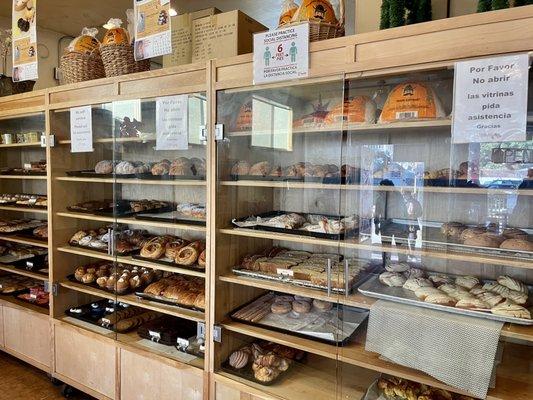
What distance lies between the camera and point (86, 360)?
7.57 feet

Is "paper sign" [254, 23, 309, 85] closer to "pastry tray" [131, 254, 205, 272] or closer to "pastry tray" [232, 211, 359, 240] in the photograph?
"pastry tray" [232, 211, 359, 240]

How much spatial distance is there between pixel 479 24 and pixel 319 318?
1357mm

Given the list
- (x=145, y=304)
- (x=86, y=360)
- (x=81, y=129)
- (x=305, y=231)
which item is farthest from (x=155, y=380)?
(x=81, y=129)

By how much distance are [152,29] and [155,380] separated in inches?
71.3

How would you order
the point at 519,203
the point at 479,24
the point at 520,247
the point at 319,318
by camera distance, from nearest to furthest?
1. the point at 479,24
2. the point at 520,247
3. the point at 519,203
4. the point at 319,318

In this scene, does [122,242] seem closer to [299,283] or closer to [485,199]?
[299,283]

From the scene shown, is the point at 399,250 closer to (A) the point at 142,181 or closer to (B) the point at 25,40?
(A) the point at 142,181

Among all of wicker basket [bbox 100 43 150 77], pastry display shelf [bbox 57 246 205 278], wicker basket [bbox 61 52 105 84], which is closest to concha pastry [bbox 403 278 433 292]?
pastry display shelf [bbox 57 246 205 278]

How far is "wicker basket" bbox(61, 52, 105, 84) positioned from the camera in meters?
2.29

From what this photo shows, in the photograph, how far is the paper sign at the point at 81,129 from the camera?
2277 mm

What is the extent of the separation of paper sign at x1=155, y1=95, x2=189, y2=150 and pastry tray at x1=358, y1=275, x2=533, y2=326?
1149 mm

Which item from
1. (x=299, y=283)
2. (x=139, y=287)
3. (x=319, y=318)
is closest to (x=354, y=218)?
(x=299, y=283)

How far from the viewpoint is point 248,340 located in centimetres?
197

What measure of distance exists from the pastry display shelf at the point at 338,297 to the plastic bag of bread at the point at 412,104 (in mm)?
734
